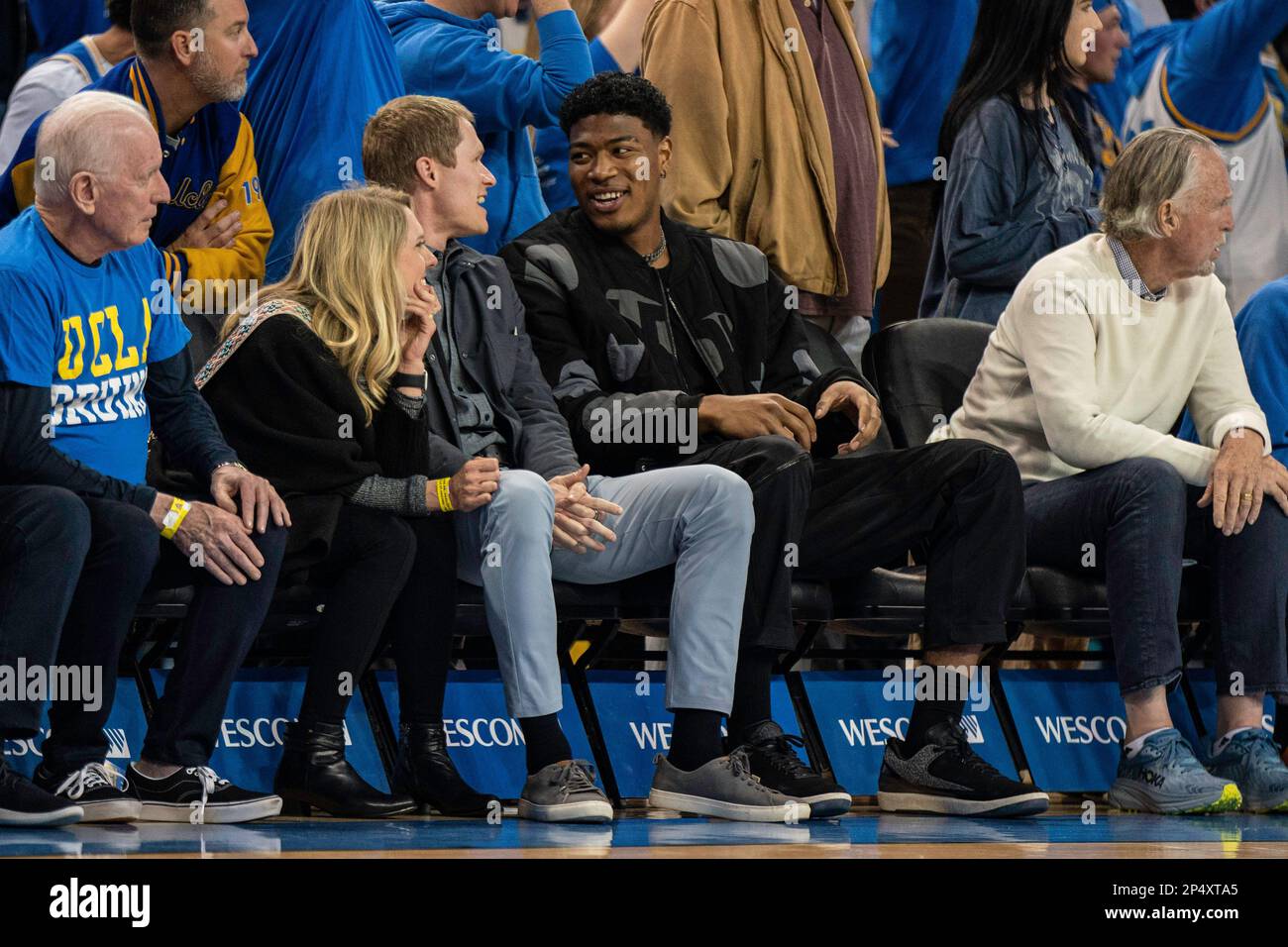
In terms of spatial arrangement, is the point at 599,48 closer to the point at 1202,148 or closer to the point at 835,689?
the point at 1202,148

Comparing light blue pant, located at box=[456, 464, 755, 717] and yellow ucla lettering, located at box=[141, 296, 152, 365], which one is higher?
yellow ucla lettering, located at box=[141, 296, 152, 365]

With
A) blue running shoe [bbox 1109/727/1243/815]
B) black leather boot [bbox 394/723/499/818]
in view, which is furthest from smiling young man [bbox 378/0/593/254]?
blue running shoe [bbox 1109/727/1243/815]

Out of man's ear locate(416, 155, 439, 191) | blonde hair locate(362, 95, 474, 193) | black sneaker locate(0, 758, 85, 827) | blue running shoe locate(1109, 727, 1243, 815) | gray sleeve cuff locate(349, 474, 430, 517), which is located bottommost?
blue running shoe locate(1109, 727, 1243, 815)

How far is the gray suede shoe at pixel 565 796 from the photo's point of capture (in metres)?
3.23

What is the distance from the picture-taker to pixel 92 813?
304 centimetres

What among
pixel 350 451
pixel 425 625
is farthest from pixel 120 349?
pixel 425 625

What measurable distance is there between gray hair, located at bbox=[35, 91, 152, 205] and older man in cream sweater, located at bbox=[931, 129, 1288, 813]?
82.2 inches

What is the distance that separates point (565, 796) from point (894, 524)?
1014 millimetres

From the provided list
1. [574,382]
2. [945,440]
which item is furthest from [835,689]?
[574,382]

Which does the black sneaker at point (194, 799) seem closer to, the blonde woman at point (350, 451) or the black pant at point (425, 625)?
the blonde woman at point (350, 451)

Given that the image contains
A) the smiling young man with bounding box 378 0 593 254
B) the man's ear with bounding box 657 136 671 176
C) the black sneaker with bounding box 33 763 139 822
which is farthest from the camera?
the smiling young man with bounding box 378 0 593 254

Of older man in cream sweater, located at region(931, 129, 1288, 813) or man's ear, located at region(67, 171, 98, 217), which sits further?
older man in cream sweater, located at region(931, 129, 1288, 813)

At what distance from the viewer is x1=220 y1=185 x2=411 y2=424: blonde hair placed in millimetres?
3504

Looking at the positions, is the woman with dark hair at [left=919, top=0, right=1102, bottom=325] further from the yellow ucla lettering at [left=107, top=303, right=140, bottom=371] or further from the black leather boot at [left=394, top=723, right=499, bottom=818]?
the yellow ucla lettering at [left=107, top=303, right=140, bottom=371]
